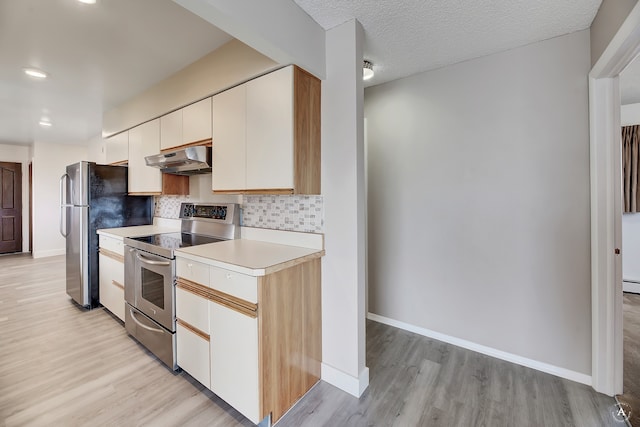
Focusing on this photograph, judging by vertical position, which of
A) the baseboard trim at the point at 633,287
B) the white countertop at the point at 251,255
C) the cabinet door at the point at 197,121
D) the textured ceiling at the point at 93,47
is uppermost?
the textured ceiling at the point at 93,47

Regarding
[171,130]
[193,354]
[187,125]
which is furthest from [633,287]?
[171,130]

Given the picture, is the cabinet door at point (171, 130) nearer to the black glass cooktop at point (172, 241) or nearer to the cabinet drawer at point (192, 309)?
the black glass cooktop at point (172, 241)

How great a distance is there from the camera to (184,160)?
7.81 feet

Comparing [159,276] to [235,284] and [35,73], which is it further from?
[35,73]

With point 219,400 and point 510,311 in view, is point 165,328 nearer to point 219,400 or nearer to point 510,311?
point 219,400

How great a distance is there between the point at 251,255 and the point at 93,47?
210 cm

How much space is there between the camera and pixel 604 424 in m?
1.51

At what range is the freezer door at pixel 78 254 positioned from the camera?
3.00 metres

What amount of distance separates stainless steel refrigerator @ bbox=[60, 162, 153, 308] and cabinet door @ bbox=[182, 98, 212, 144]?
4.66 ft

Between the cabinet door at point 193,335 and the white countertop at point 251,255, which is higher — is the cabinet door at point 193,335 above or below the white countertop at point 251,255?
below

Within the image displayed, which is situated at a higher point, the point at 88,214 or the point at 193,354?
the point at 88,214

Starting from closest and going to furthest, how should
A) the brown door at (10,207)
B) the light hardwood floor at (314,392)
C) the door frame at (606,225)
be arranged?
the light hardwood floor at (314,392)
the door frame at (606,225)
the brown door at (10,207)

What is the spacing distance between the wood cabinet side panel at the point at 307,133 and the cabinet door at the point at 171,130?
142cm

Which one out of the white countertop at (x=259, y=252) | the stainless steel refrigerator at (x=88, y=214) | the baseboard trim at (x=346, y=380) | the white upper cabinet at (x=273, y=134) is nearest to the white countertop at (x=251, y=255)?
the white countertop at (x=259, y=252)
